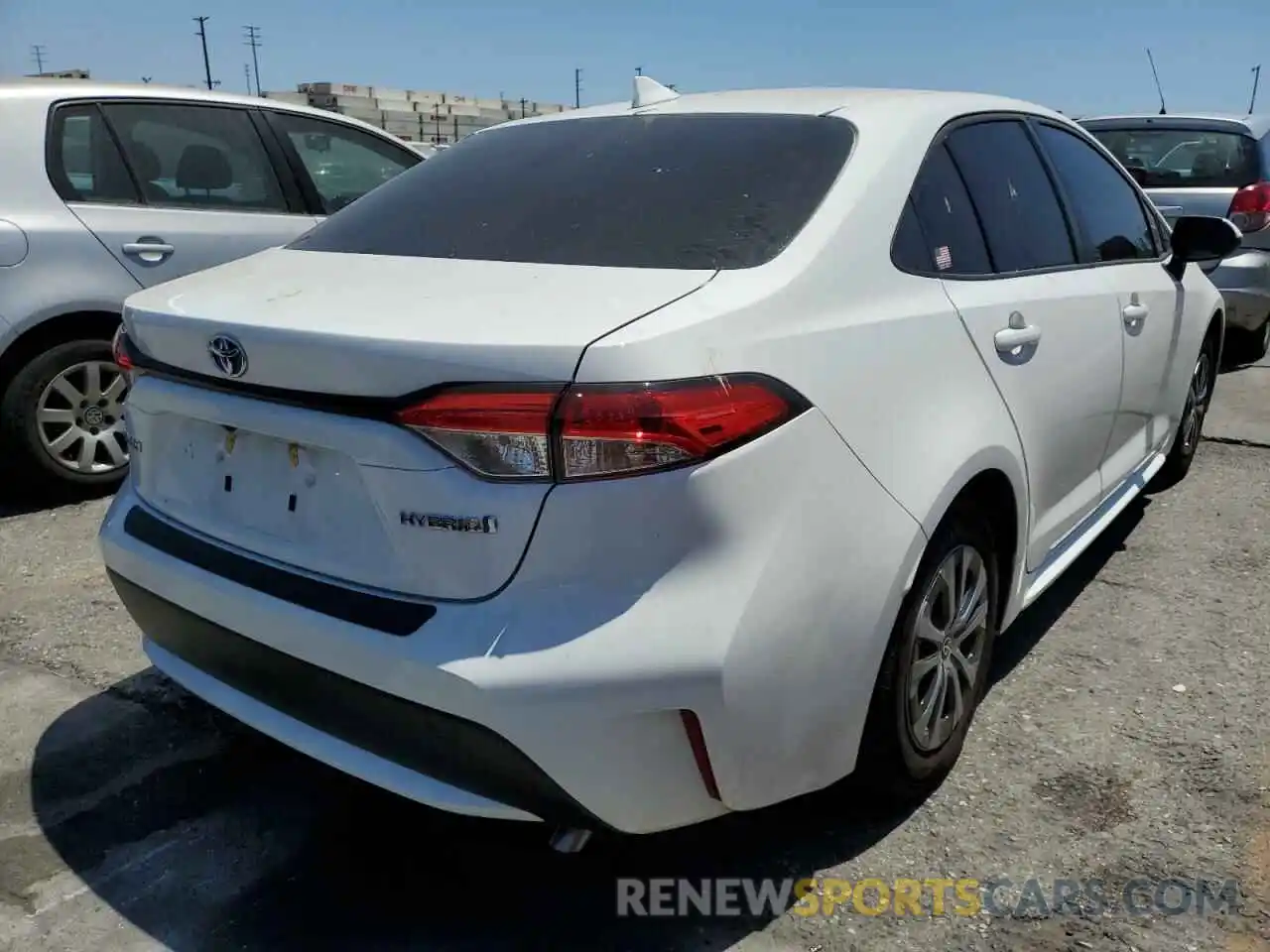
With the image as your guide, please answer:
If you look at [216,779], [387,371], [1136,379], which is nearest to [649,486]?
[387,371]

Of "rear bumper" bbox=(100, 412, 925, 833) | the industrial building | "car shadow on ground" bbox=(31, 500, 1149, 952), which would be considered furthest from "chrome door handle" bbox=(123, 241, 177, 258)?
the industrial building

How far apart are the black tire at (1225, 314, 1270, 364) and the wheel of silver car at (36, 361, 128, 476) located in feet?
21.7

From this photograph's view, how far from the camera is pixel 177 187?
491cm

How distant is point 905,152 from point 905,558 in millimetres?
966

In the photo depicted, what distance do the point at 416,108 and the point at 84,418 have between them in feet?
154

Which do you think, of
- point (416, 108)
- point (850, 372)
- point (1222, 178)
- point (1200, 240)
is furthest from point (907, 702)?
point (416, 108)

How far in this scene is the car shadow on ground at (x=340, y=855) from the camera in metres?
2.22

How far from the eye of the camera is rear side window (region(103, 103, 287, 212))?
4828 millimetres

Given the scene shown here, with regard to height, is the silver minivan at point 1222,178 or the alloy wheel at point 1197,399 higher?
the silver minivan at point 1222,178

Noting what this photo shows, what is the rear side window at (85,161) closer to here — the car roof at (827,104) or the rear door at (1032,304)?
the car roof at (827,104)

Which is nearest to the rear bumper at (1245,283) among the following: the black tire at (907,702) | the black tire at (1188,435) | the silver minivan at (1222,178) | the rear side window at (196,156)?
the silver minivan at (1222,178)

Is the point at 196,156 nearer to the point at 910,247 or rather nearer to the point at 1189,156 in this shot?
the point at 910,247

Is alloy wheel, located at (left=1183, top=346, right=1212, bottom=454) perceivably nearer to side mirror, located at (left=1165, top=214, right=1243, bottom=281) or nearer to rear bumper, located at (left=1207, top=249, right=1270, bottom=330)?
side mirror, located at (left=1165, top=214, right=1243, bottom=281)

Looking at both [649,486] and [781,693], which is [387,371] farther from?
[781,693]
